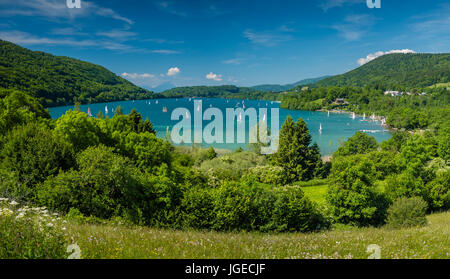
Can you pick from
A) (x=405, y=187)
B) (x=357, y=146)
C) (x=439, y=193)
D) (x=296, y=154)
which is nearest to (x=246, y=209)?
(x=405, y=187)

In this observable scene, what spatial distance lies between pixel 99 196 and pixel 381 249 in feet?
40.2

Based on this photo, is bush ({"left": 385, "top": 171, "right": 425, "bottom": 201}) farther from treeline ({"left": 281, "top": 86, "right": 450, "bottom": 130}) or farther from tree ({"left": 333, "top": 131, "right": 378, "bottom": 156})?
treeline ({"left": 281, "top": 86, "right": 450, "bottom": 130})

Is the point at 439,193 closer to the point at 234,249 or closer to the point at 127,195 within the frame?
the point at 127,195

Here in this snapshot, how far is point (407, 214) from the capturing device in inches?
685

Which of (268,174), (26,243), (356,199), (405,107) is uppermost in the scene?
(405,107)

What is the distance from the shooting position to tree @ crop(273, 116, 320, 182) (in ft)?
156

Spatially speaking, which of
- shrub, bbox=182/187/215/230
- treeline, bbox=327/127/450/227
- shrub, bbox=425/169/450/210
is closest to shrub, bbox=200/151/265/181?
treeline, bbox=327/127/450/227

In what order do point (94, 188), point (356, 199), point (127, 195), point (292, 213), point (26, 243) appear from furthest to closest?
→ point (356, 199) → point (292, 213) → point (127, 195) → point (94, 188) → point (26, 243)

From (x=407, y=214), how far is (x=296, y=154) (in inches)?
1220

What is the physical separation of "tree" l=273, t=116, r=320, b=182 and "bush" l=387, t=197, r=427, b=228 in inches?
1125

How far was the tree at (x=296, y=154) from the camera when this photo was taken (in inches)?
1874

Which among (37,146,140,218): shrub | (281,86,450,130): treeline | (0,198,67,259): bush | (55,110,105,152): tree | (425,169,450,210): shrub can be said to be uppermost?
(281,86,450,130): treeline
